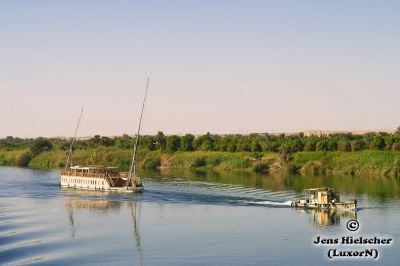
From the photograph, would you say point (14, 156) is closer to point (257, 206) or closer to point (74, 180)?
point (74, 180)

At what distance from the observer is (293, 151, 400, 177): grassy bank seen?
116812 millimetres

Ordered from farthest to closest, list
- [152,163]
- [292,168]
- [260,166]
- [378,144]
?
1. [152,163]
2. [260,166]
3. [378,144]
4. [292,168]

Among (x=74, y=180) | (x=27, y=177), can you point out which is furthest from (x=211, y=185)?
(x=27, y=177)

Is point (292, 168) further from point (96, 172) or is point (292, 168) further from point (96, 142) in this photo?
point (96, 142)

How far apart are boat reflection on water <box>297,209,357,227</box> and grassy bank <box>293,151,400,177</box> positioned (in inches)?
1872

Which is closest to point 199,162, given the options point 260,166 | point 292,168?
point 260,166

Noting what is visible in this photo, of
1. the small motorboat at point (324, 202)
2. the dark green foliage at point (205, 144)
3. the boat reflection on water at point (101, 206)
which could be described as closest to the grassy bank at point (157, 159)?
the dark green foliage at point (205, 144)

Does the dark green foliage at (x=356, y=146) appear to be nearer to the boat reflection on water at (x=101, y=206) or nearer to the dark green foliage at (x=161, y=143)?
the dark green foliage at (x=161, y=143)

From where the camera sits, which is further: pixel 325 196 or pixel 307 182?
pixel 307 182

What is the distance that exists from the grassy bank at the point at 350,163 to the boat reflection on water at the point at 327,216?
47.5m

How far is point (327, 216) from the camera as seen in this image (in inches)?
2537

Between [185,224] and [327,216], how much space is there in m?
14.1

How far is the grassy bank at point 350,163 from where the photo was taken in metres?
117

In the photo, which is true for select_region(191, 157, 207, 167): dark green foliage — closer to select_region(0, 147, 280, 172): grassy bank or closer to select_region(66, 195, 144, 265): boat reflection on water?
select_region(0, 147, 280, 172): grassy bank
